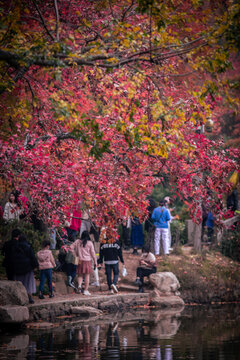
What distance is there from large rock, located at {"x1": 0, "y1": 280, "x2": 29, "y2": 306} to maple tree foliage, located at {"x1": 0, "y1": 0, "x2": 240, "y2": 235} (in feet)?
7.71

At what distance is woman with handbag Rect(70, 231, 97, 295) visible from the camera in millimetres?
14016

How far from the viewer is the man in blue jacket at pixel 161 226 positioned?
16.5 metres

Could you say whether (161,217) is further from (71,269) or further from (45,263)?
(45,263)

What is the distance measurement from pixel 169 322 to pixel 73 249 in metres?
3.76

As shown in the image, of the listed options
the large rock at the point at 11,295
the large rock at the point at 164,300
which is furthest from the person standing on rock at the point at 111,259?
the large rock at the point at 11,295

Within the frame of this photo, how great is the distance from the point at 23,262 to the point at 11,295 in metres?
1.18

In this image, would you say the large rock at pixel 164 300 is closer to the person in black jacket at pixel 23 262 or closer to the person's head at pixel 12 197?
the person in black jacket at pixel 23 262

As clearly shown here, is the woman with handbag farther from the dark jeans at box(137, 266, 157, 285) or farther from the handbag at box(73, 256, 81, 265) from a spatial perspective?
the dark jeans at box(137, 266, 157, 285)

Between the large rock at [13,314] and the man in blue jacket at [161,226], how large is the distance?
20.9 feet

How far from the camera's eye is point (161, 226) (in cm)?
1661

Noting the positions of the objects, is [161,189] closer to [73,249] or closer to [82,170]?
[73,249]

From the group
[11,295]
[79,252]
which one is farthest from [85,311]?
[11,295]

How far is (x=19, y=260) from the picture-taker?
1262 centimetres

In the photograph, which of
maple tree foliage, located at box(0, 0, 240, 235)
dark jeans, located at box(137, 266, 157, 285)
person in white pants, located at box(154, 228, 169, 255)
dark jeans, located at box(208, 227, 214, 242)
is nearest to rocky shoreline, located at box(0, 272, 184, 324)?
dark jeans, located at box(137, 266, 157, 285)
